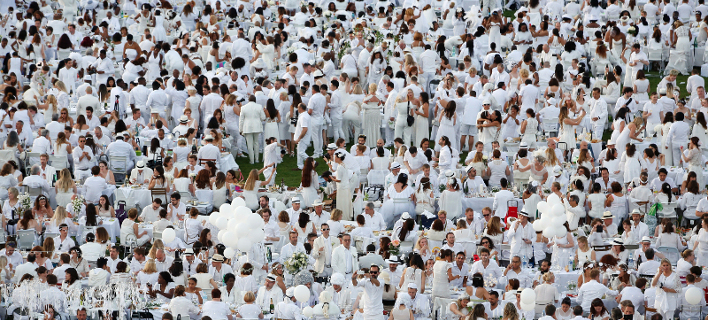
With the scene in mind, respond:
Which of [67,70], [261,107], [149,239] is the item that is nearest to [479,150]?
[261,107]

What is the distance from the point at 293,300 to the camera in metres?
15.6

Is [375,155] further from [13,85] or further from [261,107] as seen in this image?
[13,85]

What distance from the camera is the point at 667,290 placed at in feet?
51.9

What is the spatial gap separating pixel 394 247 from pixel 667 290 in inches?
158

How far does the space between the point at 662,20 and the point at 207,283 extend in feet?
53.1

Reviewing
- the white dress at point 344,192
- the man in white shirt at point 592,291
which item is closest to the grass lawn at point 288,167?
the white dress at point 344,192

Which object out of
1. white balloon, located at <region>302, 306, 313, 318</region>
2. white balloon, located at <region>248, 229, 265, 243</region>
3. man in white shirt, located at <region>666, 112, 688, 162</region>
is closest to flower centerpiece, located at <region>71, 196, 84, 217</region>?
white balloon, located at <region>248, 229, 265, 243</region>

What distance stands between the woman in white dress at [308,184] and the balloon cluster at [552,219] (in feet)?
13.0

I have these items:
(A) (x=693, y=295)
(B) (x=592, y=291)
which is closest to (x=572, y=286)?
(B) (x=592, y=291)

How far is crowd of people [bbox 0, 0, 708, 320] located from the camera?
52.8ft

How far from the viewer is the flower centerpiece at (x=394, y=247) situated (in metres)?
17.5

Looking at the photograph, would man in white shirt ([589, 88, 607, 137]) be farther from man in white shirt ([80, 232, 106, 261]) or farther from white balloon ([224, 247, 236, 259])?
man in white shirt ([80, 232, 106, 261])

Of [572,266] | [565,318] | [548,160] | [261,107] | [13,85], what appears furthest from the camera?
[13,85]

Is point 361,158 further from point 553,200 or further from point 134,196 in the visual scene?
point 553,200
